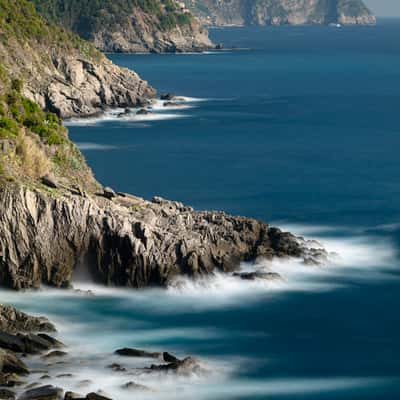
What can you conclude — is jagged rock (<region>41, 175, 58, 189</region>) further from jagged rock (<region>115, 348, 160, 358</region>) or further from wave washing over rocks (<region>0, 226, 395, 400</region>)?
jagged rock (<region>115, 348, 160, 358</region>)

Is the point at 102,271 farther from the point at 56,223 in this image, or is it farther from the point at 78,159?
the point at 78,159

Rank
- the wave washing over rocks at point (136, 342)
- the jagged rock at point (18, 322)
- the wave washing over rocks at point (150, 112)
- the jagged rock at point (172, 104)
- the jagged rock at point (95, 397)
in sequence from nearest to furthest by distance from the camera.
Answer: the jagged rock at point (95, 397)
the wave washing over rocks at point (136, 342)
the jagged rock at point (18, 322)
the wave washing over rocks at point (150, 112)
the jagged rock at point (172, 104)

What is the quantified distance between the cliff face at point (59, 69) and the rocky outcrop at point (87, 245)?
54.8 m

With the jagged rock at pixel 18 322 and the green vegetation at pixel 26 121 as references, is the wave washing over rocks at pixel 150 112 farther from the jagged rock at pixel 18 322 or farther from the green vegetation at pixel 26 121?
the jagged rock at pixel 18 322

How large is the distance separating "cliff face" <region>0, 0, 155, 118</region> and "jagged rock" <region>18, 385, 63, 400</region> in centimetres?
6756

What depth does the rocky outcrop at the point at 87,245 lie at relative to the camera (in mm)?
43781

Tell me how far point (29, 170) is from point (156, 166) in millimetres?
35587

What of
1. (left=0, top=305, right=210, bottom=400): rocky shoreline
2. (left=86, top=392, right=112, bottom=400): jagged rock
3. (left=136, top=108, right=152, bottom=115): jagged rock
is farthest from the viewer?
(left=136, top=108, right=152, bottom=115): jagged rock

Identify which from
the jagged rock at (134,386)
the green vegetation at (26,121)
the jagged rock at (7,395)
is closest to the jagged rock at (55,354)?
the jagged rock at (134,386)

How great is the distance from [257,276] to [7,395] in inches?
648

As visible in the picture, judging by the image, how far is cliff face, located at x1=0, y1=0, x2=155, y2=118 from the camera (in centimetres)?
10562

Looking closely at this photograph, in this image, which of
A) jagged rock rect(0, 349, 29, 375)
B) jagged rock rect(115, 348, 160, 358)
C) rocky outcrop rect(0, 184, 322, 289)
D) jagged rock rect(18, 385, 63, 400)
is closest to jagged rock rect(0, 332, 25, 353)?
jagged rock rect(0, 349, 29, 375)

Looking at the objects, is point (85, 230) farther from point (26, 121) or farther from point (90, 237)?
point (26, 121)

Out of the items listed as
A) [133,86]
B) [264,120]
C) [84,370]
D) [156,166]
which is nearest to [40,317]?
[84,370]
